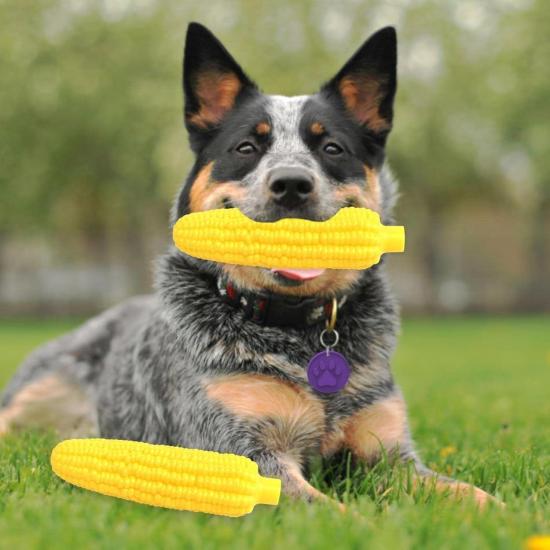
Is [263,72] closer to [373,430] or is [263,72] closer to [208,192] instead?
[208,192]

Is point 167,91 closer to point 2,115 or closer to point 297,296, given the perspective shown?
point 2,115

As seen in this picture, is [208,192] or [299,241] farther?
[208,192]

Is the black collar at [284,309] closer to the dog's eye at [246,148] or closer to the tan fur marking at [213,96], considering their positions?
the dog's eye at [246,148]

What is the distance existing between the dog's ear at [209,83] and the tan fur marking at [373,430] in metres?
1.62

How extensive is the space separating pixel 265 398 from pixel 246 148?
1.21 metres

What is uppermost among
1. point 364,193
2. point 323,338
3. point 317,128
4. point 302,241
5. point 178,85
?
point 178,85

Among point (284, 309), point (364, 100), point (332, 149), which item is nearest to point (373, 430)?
point (284, 309)

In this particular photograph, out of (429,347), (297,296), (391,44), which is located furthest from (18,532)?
(429,347)

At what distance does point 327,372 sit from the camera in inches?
134

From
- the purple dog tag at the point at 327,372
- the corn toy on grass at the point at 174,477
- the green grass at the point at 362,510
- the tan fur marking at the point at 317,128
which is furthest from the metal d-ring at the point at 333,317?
the corn toy on grass at the point at 174,477

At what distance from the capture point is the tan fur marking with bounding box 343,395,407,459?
11.4 feet

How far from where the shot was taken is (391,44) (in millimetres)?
Answer: 3973

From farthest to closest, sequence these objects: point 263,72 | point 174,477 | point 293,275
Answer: point 263,72, point 293,275, point 174,477

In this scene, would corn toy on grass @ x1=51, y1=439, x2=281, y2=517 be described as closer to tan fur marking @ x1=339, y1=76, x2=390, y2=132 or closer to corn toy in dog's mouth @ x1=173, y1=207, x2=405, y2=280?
corn toy in dog's mouth @ x1=173, y1=207, x2=405, y2=280
